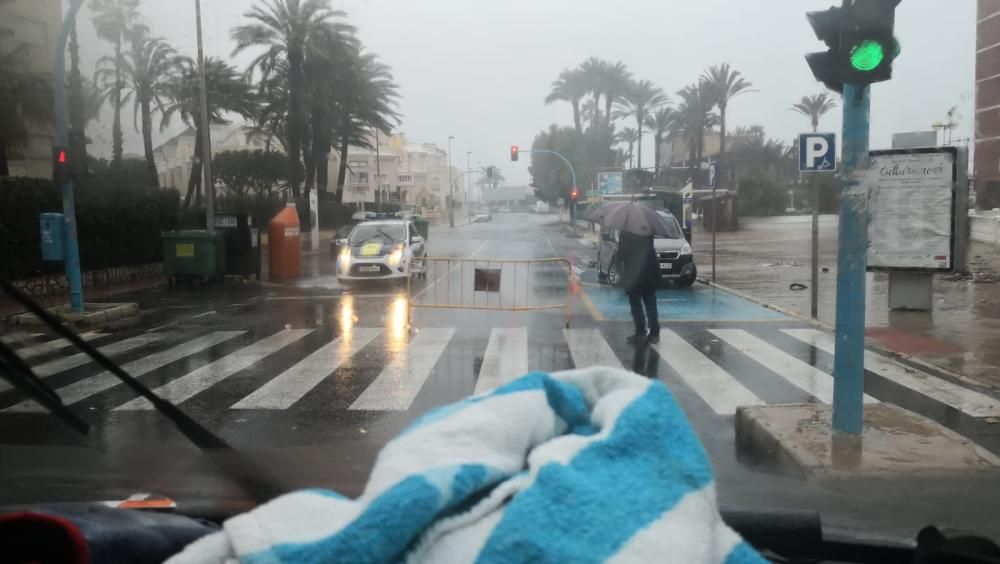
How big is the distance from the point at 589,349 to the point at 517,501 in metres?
9.24

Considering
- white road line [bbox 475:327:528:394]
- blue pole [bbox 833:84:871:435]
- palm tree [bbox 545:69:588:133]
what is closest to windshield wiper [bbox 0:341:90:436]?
blue pole [bbox 833:84:871:435]

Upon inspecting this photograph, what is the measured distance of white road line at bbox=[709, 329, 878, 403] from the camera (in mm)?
8062

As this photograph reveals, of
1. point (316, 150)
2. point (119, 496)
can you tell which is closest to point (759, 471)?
point (119, 496)

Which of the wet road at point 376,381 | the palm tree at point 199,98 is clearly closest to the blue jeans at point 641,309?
the wet road at point 376,381

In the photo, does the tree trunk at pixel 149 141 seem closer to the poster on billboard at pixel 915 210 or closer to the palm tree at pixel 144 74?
the palm tree at pixel 144 74

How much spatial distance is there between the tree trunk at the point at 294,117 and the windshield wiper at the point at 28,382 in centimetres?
3342

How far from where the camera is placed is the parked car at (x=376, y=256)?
19078mm

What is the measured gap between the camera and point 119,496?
2.55 metres

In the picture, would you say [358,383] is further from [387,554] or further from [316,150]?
[316,150]

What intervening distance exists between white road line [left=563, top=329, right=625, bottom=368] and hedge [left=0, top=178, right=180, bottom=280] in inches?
353

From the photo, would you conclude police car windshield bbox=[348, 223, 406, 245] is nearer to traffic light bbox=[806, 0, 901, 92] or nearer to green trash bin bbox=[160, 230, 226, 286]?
green trash bin bbox=[160, 230, 226, 286]

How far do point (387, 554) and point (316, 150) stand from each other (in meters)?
41.2

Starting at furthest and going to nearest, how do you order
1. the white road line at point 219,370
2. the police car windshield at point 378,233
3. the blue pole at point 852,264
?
the police car windshield at point 378,233, the white road line at point 219,370, the blue pole at point 852,264

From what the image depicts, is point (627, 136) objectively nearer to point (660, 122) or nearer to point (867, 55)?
point (660, 122)
